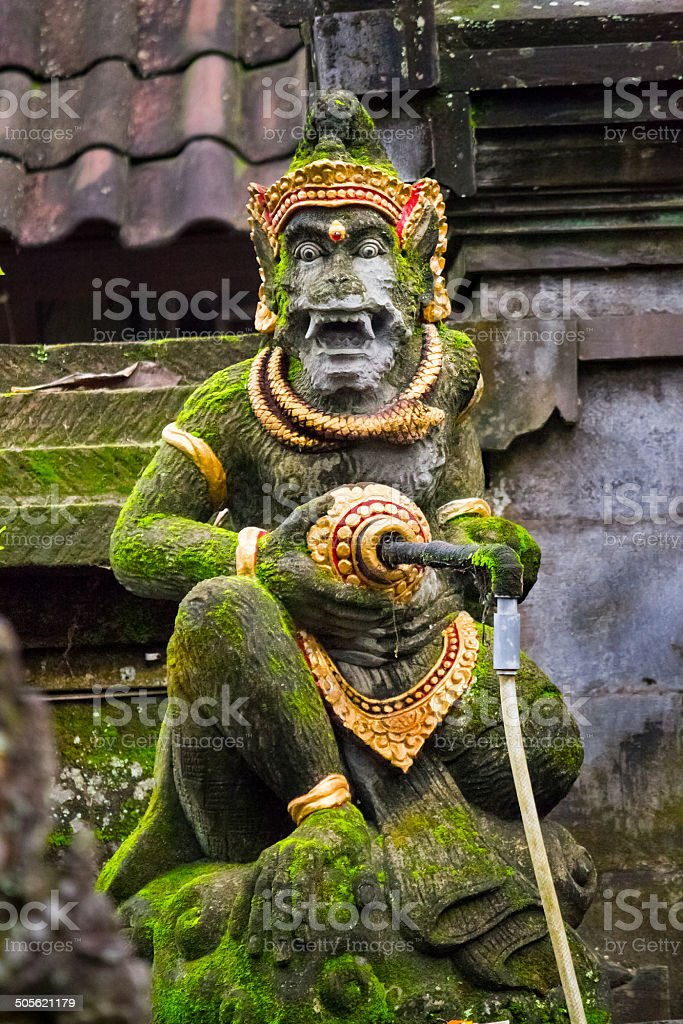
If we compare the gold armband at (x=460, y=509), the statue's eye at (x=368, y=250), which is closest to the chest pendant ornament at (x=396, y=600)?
the gold armband at (x=460, y=509)

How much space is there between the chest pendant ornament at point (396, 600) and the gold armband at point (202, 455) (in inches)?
16.9

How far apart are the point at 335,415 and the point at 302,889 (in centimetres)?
130

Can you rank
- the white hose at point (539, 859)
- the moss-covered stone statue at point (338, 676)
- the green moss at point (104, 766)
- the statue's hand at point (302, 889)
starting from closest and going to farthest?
the white hose at point (539, 859)
the statue's hand at point (302, 889)
the moss-covered stone statue at point (338, 676)
the green moss at point (104, 766)

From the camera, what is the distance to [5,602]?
602 centimetres

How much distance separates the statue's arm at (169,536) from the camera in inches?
180

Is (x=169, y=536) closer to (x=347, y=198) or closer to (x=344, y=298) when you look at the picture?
(x=344, y=298)

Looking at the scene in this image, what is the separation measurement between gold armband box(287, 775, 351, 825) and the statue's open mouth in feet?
3.72

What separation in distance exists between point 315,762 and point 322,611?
0.40 metres

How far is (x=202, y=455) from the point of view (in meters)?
4.76

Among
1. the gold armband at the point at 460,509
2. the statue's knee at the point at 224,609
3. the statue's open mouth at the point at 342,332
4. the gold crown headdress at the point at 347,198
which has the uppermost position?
the gold crown headdress at the point at 347,198

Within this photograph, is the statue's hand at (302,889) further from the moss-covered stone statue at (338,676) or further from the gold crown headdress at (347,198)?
the gold crown headdress at (347,198)

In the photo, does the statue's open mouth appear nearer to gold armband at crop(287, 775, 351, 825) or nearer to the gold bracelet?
the gold bracelet

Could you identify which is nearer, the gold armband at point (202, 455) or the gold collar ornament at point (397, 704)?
the gold collar ornament at point (397, 704)

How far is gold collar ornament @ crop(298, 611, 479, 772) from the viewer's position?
4469 mm
